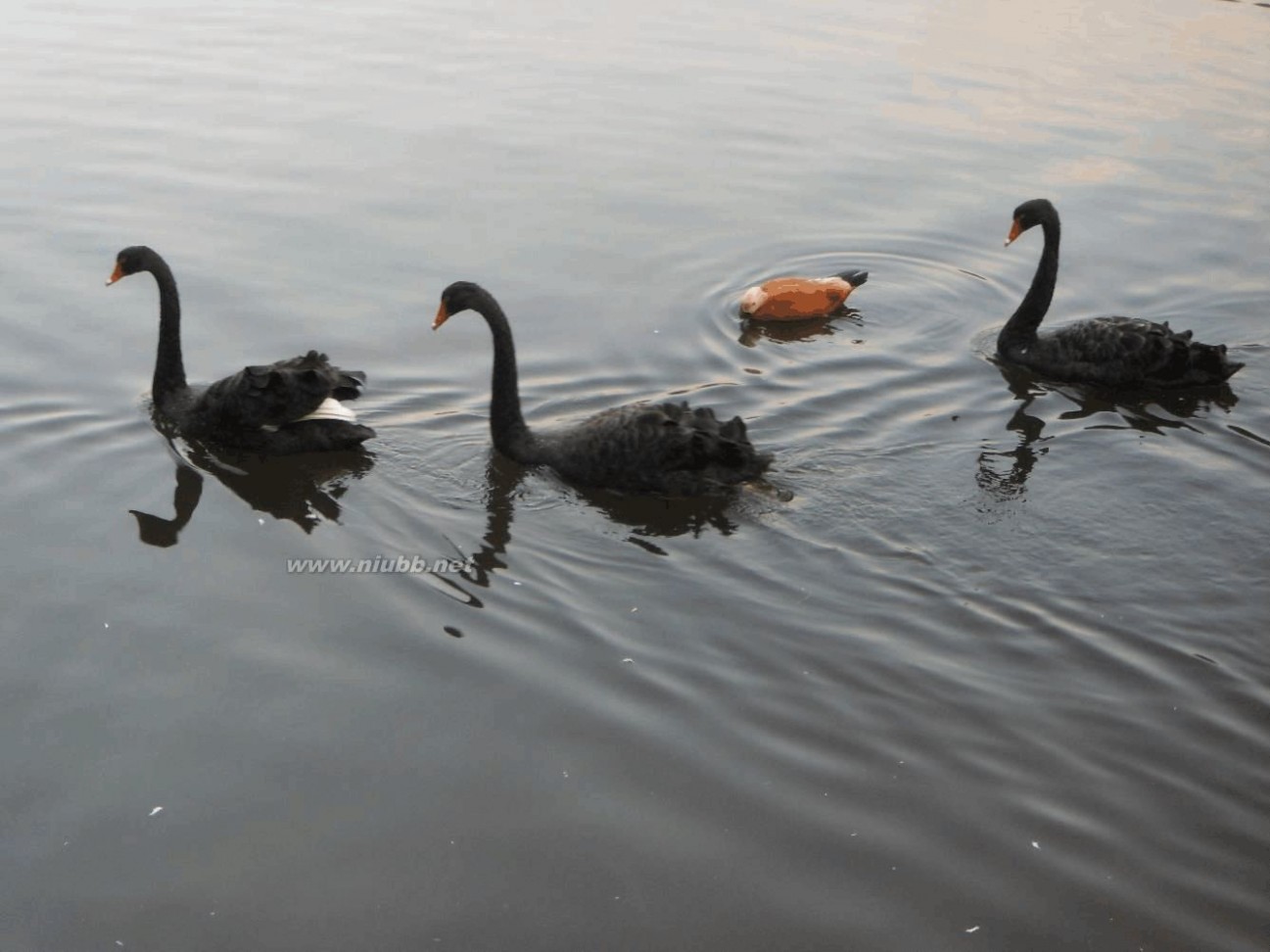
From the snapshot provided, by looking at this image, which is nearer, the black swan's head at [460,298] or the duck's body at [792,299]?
the black swan's head at [460,298]

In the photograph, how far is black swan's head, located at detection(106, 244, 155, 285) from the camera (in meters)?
7.08

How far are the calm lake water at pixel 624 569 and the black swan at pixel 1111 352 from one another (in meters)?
0.15

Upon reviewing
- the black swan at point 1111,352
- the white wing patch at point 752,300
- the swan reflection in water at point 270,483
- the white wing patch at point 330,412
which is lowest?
the swan reflection in water at point 270,483

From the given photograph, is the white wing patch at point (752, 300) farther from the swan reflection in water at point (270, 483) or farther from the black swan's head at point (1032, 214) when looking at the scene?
the swan reflection in water at point (270, 483)

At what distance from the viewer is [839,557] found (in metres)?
5.72

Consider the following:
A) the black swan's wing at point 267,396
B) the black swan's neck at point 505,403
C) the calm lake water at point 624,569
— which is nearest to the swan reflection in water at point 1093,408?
the calm lake water at point 624,569

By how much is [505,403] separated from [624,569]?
127cm

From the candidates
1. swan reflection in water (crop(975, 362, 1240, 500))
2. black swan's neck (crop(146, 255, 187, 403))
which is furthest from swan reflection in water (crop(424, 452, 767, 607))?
black swan's neck (crop(146, 255, 187, 403))

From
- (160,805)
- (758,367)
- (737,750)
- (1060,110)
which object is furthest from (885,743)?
(1060,110)

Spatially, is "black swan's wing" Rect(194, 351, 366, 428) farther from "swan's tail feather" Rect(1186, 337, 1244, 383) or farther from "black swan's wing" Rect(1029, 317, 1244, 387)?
"swan's tail feather" Rect(1186, 337, 1244, 383)

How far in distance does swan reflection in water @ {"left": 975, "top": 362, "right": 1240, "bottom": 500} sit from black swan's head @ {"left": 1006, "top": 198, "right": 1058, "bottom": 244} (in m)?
0.98

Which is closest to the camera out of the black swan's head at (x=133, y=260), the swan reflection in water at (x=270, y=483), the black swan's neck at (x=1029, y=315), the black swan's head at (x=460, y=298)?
the swan reflection in water at (x=270, y=483)

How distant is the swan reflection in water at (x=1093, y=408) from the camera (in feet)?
22.6

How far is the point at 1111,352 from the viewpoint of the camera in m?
7.56
